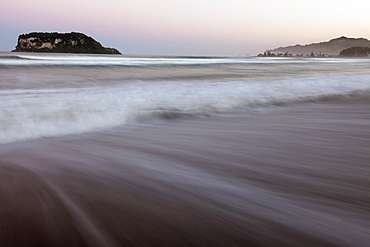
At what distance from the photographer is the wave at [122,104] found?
6.00 feet

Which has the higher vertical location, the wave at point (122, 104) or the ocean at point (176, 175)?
the wave at point (122, 104)

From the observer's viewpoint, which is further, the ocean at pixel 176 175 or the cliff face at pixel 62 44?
the cliff face at pixel 62 44

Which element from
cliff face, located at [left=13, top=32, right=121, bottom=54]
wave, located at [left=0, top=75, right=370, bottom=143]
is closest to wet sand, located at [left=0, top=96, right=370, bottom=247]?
wave, located at [left=0, top=75, right=370, bottom=143]

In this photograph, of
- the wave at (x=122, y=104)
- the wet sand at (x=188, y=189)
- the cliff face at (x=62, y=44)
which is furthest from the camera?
the cliff face at (x=62, y=44)

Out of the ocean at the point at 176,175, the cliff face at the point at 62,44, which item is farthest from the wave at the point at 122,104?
the cliff face at the point at 62,44

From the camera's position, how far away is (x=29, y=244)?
68cm

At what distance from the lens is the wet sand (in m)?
0.74

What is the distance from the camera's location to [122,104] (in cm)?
244

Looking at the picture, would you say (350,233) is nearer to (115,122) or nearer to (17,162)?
(17,162)

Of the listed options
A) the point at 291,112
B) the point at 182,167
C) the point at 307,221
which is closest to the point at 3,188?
the point at 182,167

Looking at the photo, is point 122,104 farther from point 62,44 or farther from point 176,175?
point 62,44

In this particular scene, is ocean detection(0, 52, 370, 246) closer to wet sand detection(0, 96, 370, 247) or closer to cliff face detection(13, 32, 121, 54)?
wet sand detection(0, 96, 370, 247)

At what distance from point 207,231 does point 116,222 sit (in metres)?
0.23

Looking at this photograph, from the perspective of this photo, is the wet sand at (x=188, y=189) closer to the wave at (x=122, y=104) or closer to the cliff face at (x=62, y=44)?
the wave at (x=122, y=104)
